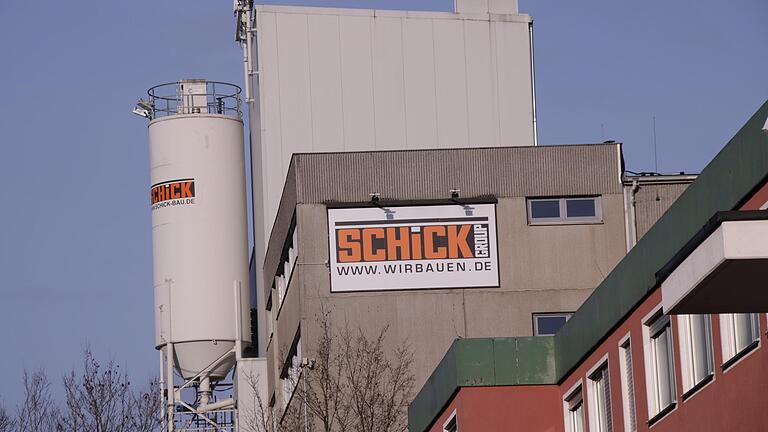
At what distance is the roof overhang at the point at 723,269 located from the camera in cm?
1636

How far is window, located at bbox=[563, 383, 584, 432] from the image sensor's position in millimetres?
33375

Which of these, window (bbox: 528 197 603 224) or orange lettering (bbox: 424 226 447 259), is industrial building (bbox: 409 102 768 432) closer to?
orange lettering (bbox: 424 226 447 259)

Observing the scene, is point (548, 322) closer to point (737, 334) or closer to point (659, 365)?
point (659, 365)

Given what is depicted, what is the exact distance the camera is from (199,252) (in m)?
62.2

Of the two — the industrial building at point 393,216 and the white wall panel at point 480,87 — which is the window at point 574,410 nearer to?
the industrial building at point 393,216

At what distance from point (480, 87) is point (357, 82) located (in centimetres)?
415

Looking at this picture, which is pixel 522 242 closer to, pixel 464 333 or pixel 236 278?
pixel 464 333

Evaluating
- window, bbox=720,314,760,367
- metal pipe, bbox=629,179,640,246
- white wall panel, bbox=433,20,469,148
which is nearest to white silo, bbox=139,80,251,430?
white wall panel, bbox=433,20,469,148

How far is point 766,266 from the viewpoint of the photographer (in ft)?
54.1

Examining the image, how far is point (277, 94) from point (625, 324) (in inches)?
1144

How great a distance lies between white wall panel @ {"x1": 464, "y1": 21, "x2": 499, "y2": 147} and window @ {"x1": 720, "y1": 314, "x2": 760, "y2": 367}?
33.2 meters

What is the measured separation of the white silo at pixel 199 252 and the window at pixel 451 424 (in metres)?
26.3

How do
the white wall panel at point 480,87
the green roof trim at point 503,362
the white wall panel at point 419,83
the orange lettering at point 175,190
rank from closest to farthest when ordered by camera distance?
the green roof trim at point 503,362
the white wall panel at point 419,83
the white wall panel at point 480,87
the orange lettering at point 175,190

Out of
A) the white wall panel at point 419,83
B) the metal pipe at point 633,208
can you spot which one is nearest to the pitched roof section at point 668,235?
the metal pipe at point 633,208
